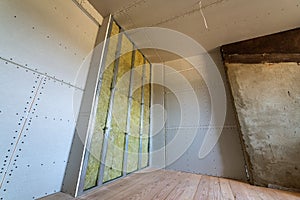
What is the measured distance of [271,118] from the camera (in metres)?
1.94

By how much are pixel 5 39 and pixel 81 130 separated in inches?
41.2

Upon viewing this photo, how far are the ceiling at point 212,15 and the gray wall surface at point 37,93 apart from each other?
2.68 ft

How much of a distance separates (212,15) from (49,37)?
2290mm

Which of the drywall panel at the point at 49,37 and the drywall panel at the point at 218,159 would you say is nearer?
the drywall panel at the point at 49,37

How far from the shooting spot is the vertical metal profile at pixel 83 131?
1.36 metres

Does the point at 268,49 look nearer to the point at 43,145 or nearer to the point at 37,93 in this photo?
the point at 37,93

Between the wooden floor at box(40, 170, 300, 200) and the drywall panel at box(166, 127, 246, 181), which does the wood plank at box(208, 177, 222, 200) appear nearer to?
the wooden floor at box(40, 170, 300, 200)

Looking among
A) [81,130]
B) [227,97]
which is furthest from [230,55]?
[81,130]

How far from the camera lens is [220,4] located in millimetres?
1934

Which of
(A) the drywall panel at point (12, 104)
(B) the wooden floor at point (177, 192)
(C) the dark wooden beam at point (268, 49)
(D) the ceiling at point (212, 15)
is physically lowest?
(B) the wooden floor at point (177, 192)

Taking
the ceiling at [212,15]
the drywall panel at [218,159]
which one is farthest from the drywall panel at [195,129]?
the ceiling at [212,15]

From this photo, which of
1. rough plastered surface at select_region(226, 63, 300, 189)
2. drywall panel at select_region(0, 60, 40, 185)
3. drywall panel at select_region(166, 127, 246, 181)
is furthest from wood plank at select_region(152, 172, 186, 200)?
drywall panel at select_region(0, 60, 40, 185)

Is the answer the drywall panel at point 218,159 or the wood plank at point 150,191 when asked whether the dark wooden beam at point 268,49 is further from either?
the wood plank at point 150,191

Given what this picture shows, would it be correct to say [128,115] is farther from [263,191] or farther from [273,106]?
[273,106]
